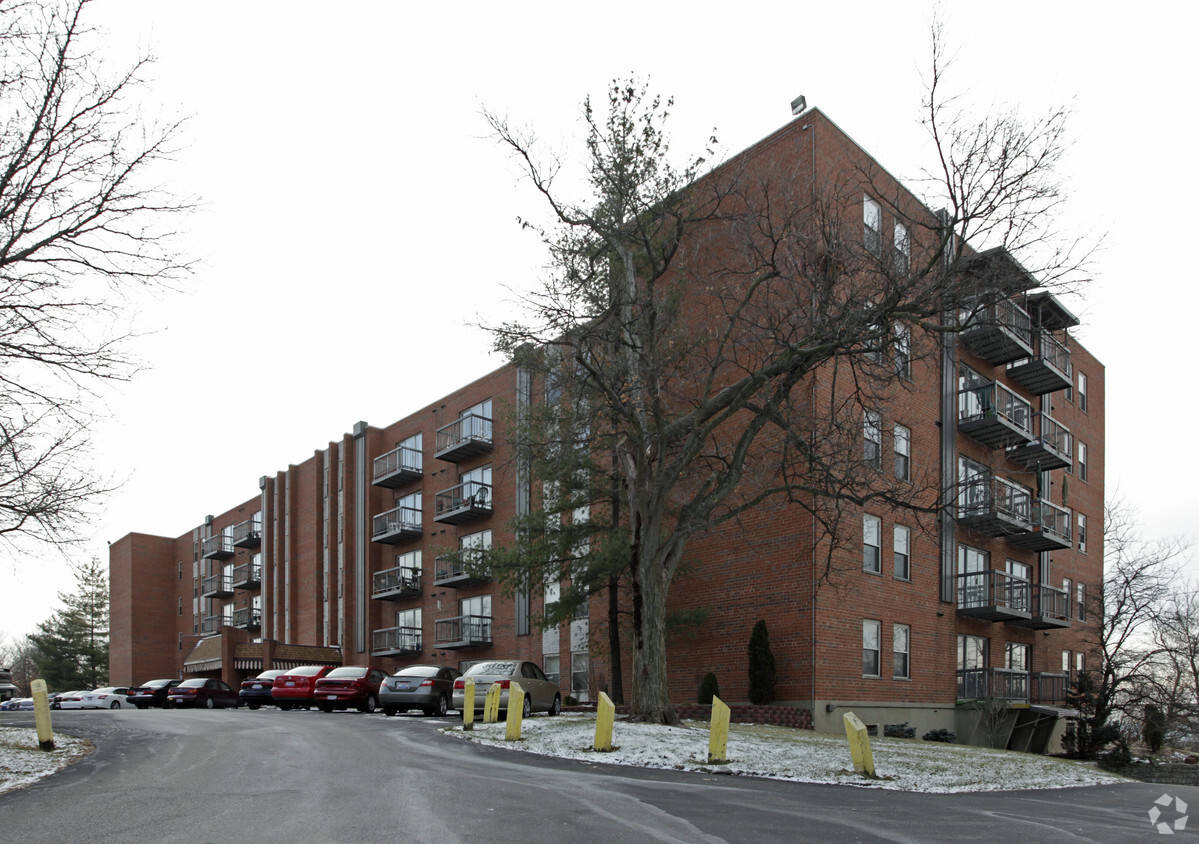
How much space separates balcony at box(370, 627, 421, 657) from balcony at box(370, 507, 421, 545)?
12.4 ft

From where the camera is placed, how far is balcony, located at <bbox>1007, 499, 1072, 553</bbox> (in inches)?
1235

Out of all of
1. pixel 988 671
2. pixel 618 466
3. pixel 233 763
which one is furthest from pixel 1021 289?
pixel 988 671

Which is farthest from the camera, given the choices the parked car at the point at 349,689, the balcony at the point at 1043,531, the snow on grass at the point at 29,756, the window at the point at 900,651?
the balcony at the point at 1043,531

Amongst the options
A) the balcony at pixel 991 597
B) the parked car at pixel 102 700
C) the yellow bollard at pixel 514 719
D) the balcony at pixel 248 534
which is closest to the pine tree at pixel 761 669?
the balcony at pixel 991 597

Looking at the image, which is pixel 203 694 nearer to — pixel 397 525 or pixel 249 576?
pixel 397 525

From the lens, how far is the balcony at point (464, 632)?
1481 inches

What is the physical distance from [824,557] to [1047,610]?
12.6m

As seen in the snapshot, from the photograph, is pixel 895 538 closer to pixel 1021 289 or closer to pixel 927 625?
pixel 927 625

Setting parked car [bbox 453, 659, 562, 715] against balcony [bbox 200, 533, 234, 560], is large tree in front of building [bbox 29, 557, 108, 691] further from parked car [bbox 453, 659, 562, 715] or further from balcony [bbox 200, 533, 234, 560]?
parked car [bbox 453, 659, 562, 715]

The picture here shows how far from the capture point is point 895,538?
89.1 feet

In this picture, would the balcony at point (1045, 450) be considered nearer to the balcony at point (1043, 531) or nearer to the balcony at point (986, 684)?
the balcony at point (1043, 531)

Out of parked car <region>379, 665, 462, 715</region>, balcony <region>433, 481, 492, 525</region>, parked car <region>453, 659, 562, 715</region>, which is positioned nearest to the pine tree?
parked car <region>453, 659, 562, 715</region>

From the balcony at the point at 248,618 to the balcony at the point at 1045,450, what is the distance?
3982 centimetres

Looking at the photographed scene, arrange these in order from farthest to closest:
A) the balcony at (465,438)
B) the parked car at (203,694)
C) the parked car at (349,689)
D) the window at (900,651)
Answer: the balcony at (465,438)
the parked car at (203,694)
the parked car at (349,689)
the window at (900,651)
